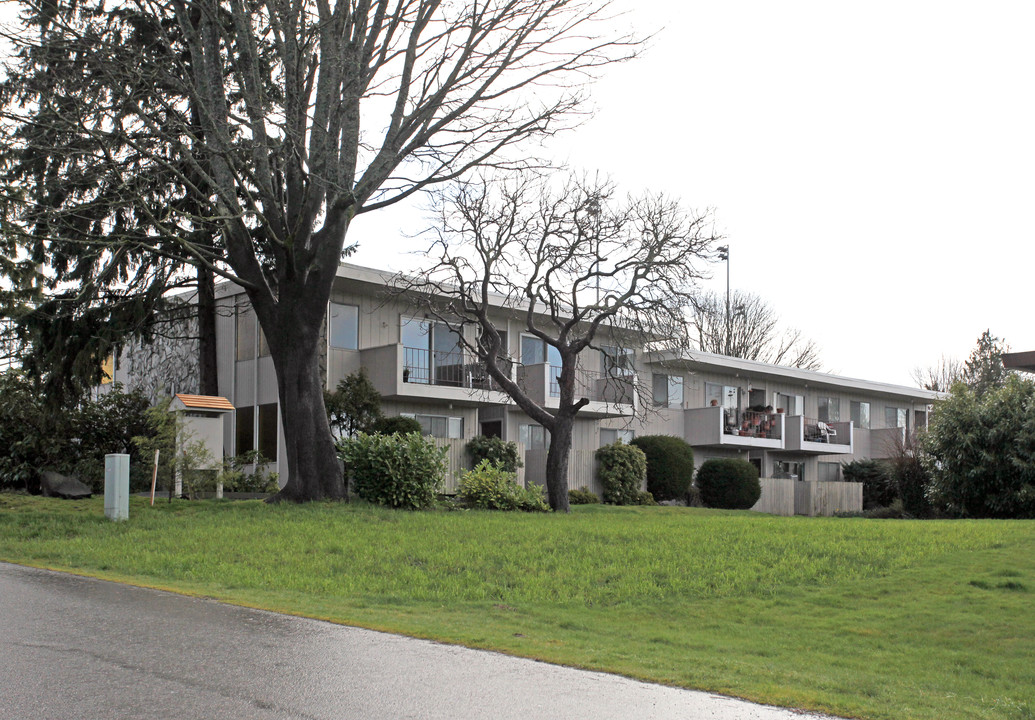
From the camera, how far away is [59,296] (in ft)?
71.7

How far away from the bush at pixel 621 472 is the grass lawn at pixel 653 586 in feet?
40.2

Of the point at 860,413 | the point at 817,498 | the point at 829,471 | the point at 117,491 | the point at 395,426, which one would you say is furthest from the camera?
the point at 860,413

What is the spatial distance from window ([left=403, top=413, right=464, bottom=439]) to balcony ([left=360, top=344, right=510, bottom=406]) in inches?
26.8

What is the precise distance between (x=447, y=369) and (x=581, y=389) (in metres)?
6.22

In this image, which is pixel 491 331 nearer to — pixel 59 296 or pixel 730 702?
pixel 59 296

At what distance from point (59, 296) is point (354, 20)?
868cm

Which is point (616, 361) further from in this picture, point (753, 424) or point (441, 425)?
point (753, 424)

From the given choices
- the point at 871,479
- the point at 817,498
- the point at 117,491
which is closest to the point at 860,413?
the point at 871,479

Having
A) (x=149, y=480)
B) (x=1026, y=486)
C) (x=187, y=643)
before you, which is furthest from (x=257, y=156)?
(x=1026, y=486)

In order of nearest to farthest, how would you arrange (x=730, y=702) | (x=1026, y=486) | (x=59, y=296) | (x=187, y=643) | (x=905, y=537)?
1. (x=730, y=702)
2. (x=187, y=643)
3. (x=905, y=537)
4. (x=59, y=296)
5. (x=1026, y=486)

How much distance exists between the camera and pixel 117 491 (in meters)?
16.8

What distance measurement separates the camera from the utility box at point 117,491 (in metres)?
16.8

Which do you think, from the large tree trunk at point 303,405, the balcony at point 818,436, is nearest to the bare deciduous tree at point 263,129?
the large tree trunk at point 303,405

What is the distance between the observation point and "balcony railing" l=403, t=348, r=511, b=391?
28953 millimetres
